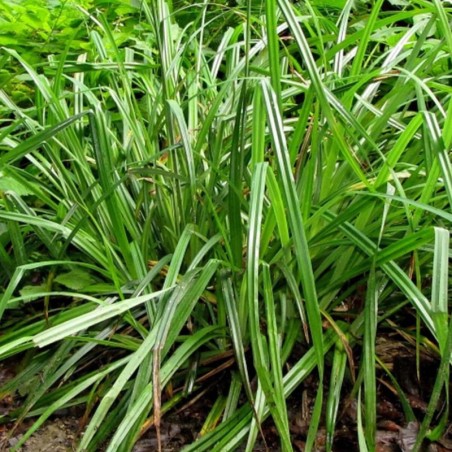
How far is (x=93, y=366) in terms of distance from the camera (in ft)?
4.83

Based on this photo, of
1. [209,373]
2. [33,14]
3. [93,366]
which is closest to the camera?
[209,373]

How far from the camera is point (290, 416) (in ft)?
4.34

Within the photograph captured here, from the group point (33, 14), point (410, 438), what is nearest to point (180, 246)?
point (410, 438)

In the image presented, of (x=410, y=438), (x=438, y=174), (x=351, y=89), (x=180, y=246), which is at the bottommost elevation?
(x=410, y=438)

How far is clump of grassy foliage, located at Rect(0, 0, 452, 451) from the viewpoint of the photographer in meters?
1.13

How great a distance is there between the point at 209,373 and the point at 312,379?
23 centimetres

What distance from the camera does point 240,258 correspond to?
1.36m

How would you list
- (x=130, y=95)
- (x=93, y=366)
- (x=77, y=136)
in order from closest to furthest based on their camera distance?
(x=93, y=366), (x=77, y=136), (x=130, y=95)

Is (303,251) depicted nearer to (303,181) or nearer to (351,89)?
(303,181)

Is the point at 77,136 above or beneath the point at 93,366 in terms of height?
above

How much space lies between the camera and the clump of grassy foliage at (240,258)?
1126 mm

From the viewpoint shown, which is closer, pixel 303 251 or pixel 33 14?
pixel 303 251

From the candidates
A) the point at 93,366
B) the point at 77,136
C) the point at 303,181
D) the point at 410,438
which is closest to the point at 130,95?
the point at 77,136

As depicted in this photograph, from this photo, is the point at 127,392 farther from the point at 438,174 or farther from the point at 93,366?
the point at 438,174
